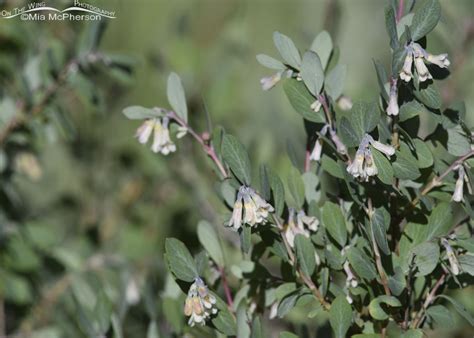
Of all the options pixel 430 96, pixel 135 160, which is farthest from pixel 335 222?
pixel 135 160

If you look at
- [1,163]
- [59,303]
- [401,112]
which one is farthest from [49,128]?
[401,112]

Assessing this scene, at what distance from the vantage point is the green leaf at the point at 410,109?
21.9 inches

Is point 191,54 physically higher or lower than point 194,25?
higher

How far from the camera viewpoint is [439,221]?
1.96ft

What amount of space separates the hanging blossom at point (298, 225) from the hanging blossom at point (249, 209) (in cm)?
6

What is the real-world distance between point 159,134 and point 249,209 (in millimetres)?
142

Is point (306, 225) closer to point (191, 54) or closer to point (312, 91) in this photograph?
point (312, 91)

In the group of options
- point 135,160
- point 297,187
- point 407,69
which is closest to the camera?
point 407,69

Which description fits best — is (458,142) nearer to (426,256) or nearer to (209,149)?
(426,256)

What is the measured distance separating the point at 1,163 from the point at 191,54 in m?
0.48

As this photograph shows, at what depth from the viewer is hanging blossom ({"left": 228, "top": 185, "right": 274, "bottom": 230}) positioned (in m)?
0.55

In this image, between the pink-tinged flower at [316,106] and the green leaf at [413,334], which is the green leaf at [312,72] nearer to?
the pink-tinged flower at [316,106]

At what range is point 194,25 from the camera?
2078 millimetres

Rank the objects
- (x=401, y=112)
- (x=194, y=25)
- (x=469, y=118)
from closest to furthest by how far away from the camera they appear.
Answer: (x=401, y=112)
(x=469, y=118)
(x=194, y=25)
